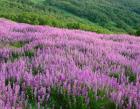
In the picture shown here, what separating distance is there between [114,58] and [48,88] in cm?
292

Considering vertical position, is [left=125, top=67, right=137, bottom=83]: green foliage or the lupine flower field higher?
the lupine flower field

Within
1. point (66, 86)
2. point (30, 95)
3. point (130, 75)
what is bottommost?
point (130, 75)

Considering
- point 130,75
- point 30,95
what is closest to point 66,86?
point 30,95

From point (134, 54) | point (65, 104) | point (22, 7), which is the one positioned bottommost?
point (22, 7)

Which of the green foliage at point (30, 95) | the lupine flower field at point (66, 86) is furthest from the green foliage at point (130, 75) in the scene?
the green foliage at point (30, 95)

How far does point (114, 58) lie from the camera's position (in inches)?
303

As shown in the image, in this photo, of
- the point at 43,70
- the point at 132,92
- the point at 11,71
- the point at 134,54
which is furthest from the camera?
the point at 134,54

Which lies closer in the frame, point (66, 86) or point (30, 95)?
point (30, 95)

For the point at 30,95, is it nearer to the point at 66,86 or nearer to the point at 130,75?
the point at 66,86

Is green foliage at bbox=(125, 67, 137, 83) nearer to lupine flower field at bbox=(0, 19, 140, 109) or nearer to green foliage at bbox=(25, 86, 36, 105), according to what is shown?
lupine flower field at bbox=(0, 19, 140, 109)

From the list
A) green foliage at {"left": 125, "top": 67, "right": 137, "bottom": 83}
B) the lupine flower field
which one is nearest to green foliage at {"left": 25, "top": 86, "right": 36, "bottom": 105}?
the lupine flower field

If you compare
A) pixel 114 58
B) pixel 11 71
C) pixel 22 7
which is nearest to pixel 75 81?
pixel 11 71

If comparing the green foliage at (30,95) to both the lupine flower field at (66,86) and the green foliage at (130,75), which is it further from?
the green foliage at (130,75)

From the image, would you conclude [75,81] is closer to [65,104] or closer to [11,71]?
[65,104]
